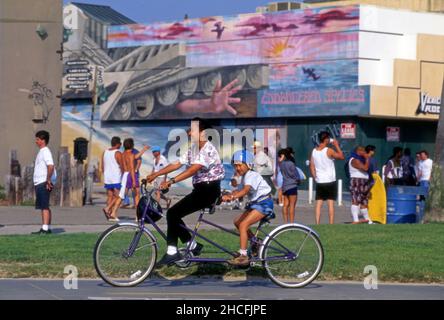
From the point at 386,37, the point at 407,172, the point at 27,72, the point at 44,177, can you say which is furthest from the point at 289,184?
the point at 386,37

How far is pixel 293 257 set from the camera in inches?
490

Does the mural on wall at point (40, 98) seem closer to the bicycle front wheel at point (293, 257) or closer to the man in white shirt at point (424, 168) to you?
the man in white shirt at point (424, 168)

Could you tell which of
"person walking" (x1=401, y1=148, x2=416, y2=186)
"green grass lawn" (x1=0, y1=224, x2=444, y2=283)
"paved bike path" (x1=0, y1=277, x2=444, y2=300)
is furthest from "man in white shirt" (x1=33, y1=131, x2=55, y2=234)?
"person walking" (x1=401, y1=148, x2=416, y2=186)

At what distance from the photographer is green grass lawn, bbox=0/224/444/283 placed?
13.3 metres

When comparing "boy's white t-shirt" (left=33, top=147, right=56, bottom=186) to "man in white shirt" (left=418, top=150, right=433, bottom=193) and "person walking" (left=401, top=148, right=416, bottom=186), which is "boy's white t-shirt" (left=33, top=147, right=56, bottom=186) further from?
"man in white shirt" (left=418, top=150, right=433, bottom=193)

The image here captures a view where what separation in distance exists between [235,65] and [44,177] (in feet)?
85.8

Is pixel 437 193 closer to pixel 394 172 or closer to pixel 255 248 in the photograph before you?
pixel 394 172

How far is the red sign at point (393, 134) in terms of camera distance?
41.9 m

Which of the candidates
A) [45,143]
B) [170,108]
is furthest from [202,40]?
[45,143]

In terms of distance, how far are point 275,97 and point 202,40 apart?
15.5 ft

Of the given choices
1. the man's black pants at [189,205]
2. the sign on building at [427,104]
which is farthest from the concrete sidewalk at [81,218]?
the sign on building at [427,104]

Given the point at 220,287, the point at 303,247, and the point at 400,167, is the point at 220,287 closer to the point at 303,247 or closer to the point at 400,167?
the point at 303,247

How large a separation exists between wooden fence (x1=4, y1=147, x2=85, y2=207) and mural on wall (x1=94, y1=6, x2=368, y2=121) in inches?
591
